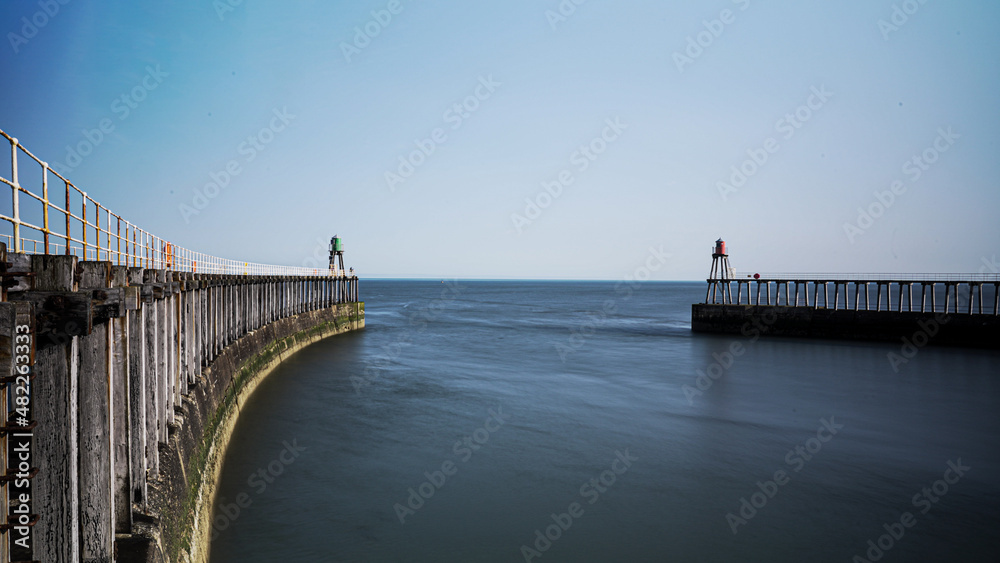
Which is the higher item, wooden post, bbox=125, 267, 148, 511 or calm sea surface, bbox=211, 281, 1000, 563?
wooden post, bbox=125, 267, 148, 511

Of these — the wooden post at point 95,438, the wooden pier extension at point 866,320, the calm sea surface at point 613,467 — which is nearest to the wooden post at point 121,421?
the wooden post at point 95,438

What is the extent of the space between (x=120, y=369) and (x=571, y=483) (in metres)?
8.19

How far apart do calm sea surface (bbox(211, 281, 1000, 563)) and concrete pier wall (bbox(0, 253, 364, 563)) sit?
1.56 m

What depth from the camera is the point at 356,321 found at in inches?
1654

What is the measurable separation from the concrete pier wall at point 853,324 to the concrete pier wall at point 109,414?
3197 centimetres

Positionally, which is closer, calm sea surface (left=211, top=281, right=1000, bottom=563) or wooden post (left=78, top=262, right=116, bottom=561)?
wooden post (left=78, top=262, right=116, bottom=561)

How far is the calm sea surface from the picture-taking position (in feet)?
29.6

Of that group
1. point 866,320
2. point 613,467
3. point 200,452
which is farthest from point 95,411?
point 866,320

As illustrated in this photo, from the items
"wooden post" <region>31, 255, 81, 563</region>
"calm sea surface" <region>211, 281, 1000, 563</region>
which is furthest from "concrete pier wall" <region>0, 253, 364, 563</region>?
"calm sea surface" <region>211, 281, 1000, 563</region>

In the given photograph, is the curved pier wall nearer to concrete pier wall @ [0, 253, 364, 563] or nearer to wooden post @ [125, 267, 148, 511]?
concrete pier wall @ [0, 253, 364, 563]

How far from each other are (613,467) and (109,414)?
9.70m

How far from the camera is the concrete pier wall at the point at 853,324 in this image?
30.0m

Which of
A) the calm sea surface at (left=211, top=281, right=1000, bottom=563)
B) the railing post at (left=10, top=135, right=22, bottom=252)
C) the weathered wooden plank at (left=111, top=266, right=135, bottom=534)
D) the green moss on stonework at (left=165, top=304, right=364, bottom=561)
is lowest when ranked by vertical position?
the calm sea surface at (left=211, top=281, right=1000, bottom=563)

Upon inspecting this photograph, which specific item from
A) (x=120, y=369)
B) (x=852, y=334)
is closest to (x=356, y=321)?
(x=852, y=334)
